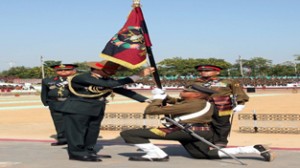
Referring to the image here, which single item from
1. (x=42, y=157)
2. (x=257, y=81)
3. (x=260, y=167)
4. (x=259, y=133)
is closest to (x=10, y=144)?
(x=42, y=157)

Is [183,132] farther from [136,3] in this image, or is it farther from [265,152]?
[136,3]

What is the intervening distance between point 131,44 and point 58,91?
323cm

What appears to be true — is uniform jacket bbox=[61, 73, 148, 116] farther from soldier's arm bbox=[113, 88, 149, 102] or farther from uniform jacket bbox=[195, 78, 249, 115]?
uniform jacket bbox=[195, 78, 249, 115]

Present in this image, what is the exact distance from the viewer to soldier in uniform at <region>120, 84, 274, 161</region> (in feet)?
22.7

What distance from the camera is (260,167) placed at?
265 inches

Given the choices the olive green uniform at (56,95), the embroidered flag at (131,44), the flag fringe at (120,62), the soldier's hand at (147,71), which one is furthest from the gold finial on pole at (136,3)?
the olive green uniform at (56,95)

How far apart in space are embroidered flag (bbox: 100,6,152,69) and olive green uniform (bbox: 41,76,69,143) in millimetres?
2893

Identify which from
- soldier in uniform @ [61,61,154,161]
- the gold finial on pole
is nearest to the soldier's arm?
soldier in uniform @ [61,61,154,161]

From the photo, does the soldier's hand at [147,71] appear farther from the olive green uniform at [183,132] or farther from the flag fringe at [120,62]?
the olive green uniform at [183,132]

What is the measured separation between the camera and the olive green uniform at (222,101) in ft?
26.5

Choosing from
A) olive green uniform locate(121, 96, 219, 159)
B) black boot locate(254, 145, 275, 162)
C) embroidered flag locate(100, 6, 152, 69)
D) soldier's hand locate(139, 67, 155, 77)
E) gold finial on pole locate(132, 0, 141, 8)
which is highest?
gold finial on pole locate(132, 0, 141, 8)

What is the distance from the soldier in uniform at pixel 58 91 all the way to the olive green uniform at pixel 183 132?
3087mm

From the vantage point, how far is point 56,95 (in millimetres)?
10148

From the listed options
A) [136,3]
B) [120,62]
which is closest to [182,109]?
[120,62]
